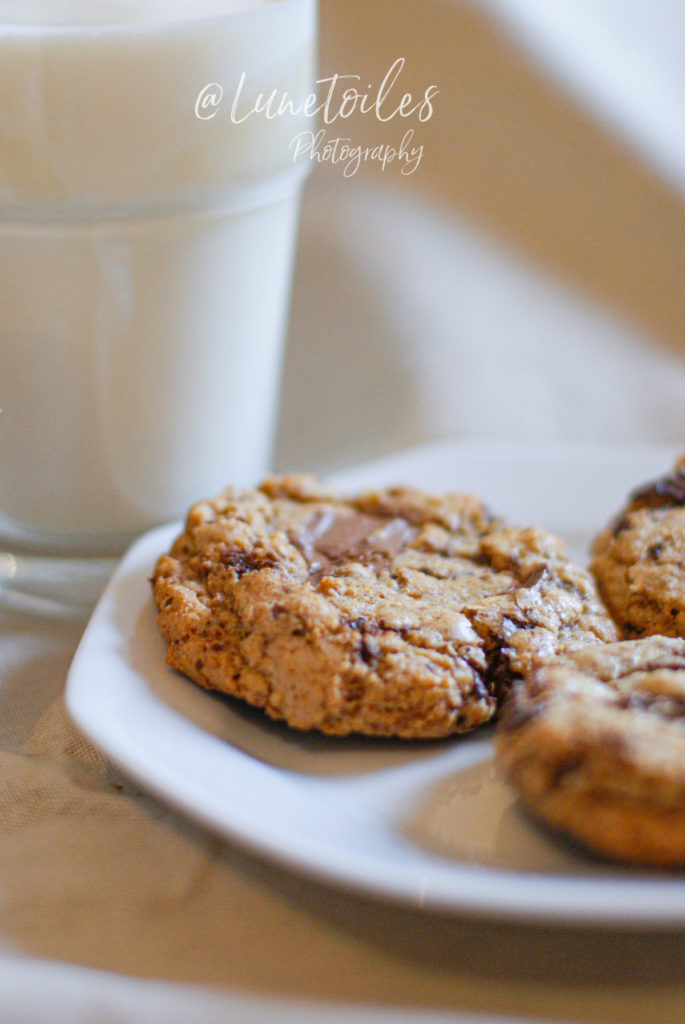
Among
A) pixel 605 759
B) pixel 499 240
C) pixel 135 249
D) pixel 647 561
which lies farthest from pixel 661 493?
pixel 499 240

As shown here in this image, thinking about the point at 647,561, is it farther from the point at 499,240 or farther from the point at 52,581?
the point at 499,240

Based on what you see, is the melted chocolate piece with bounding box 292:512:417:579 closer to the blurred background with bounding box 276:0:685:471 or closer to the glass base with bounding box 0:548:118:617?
the glass base with bounding box 0:548:118:617

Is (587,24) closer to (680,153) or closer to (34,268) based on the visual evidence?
(680,153)

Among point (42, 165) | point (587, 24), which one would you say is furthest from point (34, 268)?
point (587, 24)

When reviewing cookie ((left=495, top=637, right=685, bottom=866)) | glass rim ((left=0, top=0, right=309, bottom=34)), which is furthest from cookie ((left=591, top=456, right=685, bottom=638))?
glass rim ((left=0, top=0, right=309, bottom=34))

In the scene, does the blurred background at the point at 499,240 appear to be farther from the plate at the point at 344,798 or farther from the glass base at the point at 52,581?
the plate at the point at 344,798

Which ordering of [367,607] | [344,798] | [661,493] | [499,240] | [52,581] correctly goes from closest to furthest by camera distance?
[344,798] → [367,607] → [661,493] → [52,581] → [499,240]
